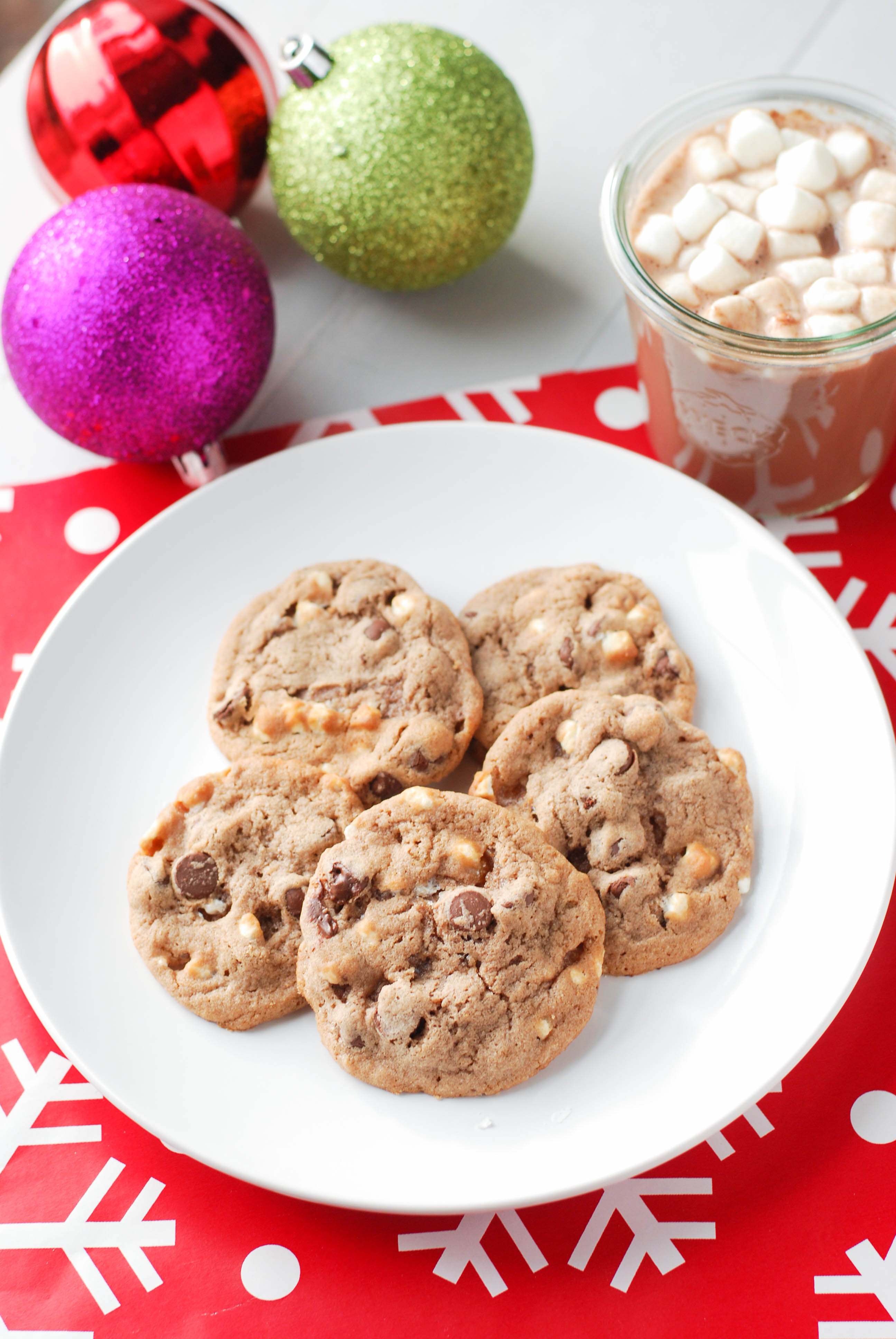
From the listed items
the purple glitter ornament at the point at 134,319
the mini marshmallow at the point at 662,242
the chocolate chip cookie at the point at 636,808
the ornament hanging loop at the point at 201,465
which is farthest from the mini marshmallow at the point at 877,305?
the ornament hanging loop at the point at 201,465

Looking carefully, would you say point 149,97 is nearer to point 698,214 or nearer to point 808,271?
point 698,214

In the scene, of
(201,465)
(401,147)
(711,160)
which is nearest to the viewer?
(711,160)

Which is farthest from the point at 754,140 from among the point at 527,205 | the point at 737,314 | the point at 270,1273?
the point at 270,1273

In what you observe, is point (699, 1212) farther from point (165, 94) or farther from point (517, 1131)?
point (165, 94)

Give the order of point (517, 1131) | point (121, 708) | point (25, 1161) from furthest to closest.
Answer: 1. point (121, 708)
2. point (25, 1161)
3. point (517, 1131)

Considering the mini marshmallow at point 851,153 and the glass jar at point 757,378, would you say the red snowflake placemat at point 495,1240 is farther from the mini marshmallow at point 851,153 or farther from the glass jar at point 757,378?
the mini marshmallow at point 851,153

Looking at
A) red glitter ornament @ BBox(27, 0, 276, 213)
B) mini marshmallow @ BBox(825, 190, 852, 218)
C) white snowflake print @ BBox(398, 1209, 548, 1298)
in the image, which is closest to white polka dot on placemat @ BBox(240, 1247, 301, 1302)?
white snowflake print @ BBox(398, 1209, 548, 1298)

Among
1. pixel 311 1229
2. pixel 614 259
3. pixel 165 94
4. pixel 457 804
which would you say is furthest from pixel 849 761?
pixel 165 94
